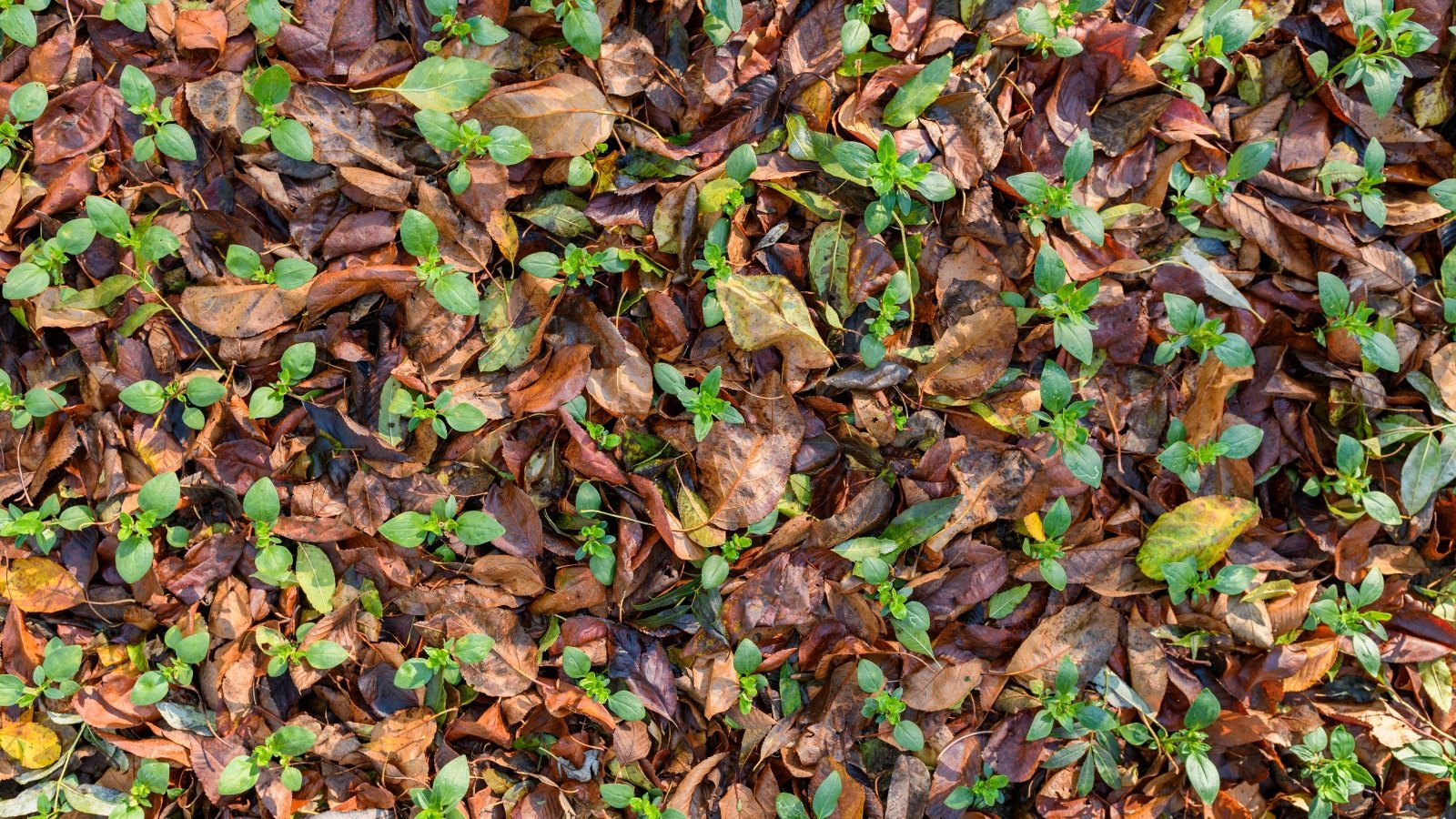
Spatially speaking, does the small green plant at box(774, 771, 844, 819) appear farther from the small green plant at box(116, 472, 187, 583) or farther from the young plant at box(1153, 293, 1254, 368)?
the small green plant at box(116, 472, 187, 583)

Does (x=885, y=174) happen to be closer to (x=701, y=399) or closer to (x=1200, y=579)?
(x=701, y=399)

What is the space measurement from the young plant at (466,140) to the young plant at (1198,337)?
70.5 inches

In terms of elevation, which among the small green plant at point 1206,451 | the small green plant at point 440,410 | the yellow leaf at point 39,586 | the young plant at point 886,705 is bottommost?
the young plant at point 886,705

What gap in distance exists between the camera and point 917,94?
7.73 feet

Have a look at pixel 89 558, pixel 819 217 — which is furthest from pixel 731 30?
pixel 89 558

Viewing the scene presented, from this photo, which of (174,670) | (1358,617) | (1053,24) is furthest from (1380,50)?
(174,670)

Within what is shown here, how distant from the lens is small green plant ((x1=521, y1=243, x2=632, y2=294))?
231 cm

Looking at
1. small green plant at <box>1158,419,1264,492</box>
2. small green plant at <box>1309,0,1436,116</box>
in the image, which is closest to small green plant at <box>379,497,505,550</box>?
small green plant at <box>1158,419,1264,492</box>

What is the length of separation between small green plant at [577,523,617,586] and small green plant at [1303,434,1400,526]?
2004 millimetres

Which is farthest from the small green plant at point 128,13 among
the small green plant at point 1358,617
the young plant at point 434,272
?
the small green plant at point 1358,617

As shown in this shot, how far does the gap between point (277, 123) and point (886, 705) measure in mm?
2265

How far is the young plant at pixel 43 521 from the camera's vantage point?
91.9 inches

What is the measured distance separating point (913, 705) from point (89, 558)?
236 centimetres

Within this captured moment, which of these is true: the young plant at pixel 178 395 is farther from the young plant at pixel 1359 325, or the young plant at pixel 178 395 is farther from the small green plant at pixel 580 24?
the young plant at pixel 1359 325
